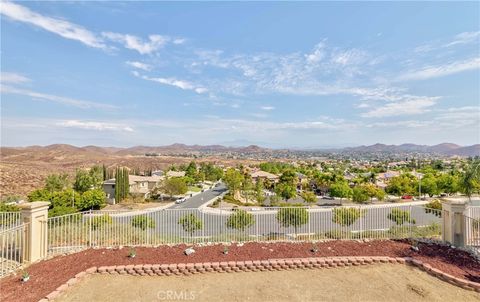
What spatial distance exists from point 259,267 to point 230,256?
0.94 m

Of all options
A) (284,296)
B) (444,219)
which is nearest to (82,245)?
(284,296)

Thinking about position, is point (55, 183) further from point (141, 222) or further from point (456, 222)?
point (456, 222)

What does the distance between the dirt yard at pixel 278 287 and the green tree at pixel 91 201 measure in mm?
25358

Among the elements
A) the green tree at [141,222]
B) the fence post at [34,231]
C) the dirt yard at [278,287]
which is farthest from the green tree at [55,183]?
the dirt yard at [278,287]

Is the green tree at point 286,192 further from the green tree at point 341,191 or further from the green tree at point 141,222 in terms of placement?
the green tree at point 141,222

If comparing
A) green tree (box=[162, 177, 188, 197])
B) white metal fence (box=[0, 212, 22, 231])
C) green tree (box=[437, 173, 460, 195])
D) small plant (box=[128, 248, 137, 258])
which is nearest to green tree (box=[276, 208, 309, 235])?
small plant (box=[128, 248, 137, 258])

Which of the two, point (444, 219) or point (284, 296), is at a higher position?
point (444, 219)

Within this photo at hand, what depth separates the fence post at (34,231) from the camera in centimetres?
724

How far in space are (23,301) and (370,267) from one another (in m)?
7.95

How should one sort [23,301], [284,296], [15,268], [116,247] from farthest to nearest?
[116,247]
[15,268]
[284,296]
[23,301]

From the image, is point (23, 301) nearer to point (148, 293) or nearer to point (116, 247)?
point (148, 293)

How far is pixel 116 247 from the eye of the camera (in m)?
8.19

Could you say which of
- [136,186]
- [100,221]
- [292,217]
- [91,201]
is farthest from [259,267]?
[136,186]

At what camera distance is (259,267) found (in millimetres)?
7027
